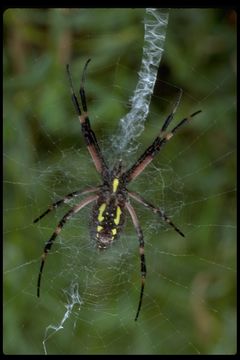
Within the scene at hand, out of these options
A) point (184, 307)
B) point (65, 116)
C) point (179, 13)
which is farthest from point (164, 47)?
point (184, 307)

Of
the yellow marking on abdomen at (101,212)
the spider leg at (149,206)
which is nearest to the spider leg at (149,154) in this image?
the spider leg at (149,206)

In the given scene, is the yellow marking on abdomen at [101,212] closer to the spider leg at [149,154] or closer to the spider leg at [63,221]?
the spider leg at [63,221]

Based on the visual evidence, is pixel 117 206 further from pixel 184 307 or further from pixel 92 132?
pixel 184 307

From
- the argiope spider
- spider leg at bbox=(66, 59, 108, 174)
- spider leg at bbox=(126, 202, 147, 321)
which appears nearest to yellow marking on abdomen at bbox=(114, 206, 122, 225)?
the argiope spider

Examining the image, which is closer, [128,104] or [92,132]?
[92,132]

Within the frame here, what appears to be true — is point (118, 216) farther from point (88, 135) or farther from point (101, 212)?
point (88, 135)

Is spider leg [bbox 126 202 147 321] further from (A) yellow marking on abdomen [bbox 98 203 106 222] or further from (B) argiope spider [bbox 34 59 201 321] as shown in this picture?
(A) yellow marking on abdomen [bbox 98 203 106 222]
